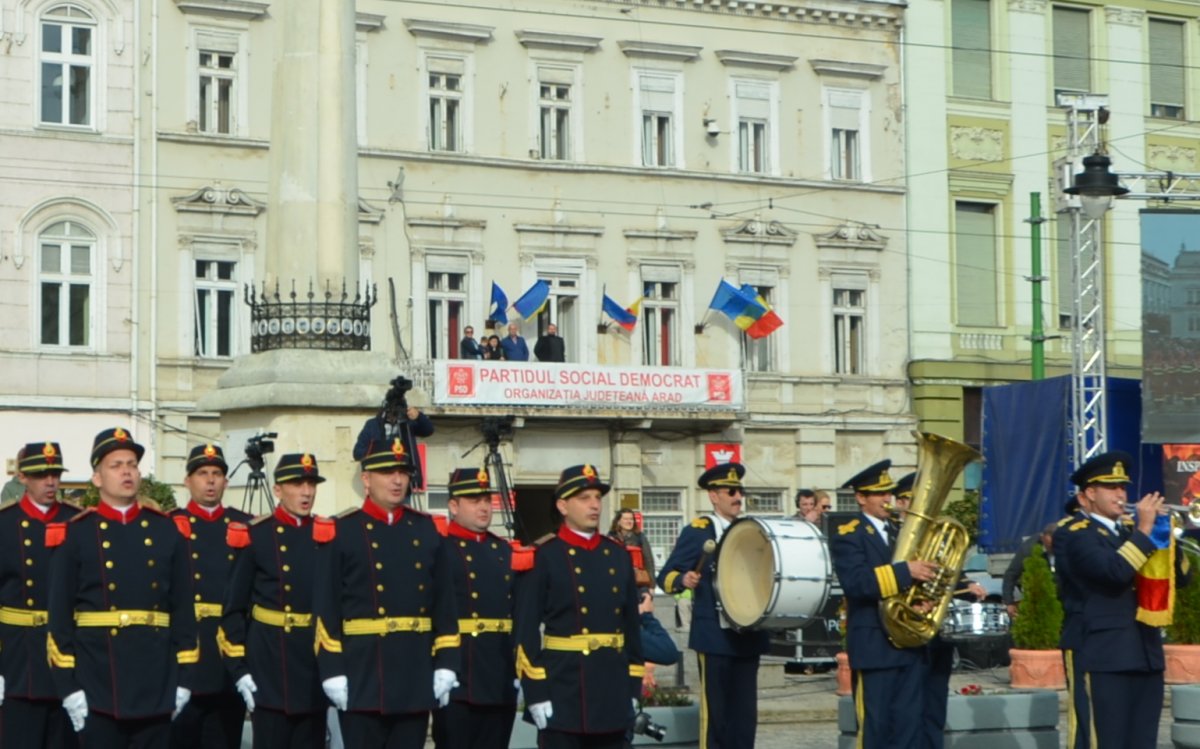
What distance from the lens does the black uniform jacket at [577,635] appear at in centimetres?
1073

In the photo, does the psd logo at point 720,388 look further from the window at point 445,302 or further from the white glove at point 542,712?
the white glove at point 542,712

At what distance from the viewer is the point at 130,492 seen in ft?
35.0

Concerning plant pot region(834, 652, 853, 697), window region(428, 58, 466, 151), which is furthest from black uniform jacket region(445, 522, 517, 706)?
window region(428, 58, 466, 151)

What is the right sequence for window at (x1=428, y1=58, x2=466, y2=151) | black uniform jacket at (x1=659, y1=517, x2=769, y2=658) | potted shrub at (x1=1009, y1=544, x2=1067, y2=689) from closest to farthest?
black uniform jacket at (x1=659, y1=517, x2=769, y2=658) → potted shrub at (x1=1009, y1=544, x2=1067, y2=689) → window at (x1=428, y1=58, x2=466, y2=151)

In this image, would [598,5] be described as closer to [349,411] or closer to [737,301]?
[737,301]

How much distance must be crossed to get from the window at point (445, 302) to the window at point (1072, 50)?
1266 centimetres

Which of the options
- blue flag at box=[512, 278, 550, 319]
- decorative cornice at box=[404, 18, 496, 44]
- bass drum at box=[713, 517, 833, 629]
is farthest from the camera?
A: decorative cornice at box=[404, 18, 496, 44]

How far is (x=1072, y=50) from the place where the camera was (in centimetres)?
4481

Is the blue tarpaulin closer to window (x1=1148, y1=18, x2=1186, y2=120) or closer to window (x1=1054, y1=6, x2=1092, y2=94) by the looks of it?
window (x1=1054, y1=6, x2=1092, y2=94)

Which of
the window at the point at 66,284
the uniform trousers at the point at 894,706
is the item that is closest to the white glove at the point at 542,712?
the uniform trousers at the point at 894,706

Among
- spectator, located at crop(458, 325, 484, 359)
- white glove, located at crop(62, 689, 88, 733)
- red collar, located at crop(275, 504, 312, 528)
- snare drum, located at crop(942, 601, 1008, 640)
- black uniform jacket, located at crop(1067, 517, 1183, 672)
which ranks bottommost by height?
snare drum, located at crop(942, 601, 1008, 640)

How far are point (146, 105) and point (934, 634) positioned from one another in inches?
1065

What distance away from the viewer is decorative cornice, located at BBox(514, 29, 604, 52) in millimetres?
40094

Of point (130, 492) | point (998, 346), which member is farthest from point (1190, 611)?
point (998, 346)
